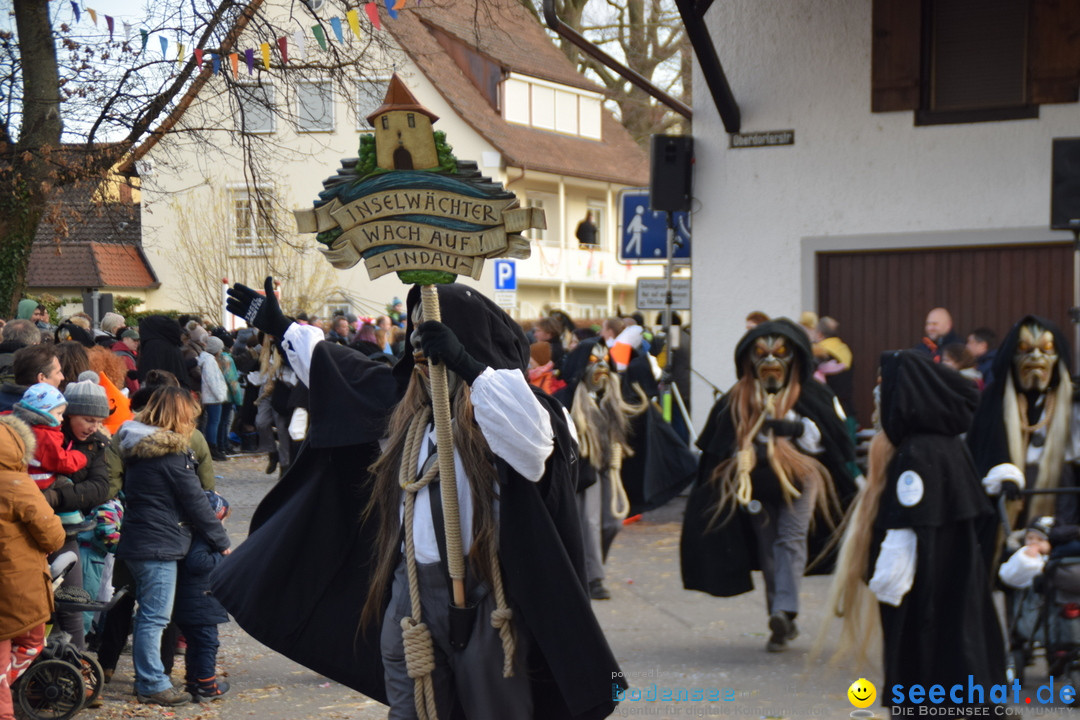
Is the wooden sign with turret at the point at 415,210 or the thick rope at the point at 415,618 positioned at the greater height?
the wooden sign with turret at the point at 415,210

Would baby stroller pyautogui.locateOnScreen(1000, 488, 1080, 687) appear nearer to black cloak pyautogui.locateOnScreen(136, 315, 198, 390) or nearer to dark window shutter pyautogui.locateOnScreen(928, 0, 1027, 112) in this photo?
dark window shutter pyautogui.locateOnScreen(928, 0, 1027, 112)

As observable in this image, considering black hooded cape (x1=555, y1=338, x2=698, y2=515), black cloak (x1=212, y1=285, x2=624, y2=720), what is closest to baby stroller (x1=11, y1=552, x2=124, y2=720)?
black cloak (x1=212, y1=285, x2=624, y2=720)

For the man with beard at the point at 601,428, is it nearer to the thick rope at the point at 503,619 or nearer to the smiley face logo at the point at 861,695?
the smiley face logo at the point at 861,695

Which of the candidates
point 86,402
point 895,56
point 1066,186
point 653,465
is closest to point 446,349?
point 86,402

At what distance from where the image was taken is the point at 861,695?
6.25m

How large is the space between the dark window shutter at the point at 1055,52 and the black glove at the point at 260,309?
28.1 feet

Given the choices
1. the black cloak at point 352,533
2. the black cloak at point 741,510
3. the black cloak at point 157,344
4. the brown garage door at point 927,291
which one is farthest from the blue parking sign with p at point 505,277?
the black cloak at point 352,533

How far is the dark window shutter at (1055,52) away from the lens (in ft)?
36.2

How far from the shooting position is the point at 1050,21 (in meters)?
11.1

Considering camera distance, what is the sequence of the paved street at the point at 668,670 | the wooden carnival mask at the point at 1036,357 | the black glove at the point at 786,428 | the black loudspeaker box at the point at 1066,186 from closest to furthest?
1. the paved street at the point at 668,670
2. the wooden carnival mask at the point at 1036,357
3. the black glove at the point at 786,428
4. the black loudspeaker box at the point at 1066,186

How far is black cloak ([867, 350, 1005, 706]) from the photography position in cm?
526

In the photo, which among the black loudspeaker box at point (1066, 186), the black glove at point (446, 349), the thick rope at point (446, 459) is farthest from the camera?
the black loudspeaker box at point (1066, 186)

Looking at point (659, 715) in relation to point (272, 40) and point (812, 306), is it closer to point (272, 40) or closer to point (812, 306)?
point (812, 306)

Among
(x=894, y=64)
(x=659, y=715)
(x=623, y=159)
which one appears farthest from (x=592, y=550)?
(x=623, y=159)
